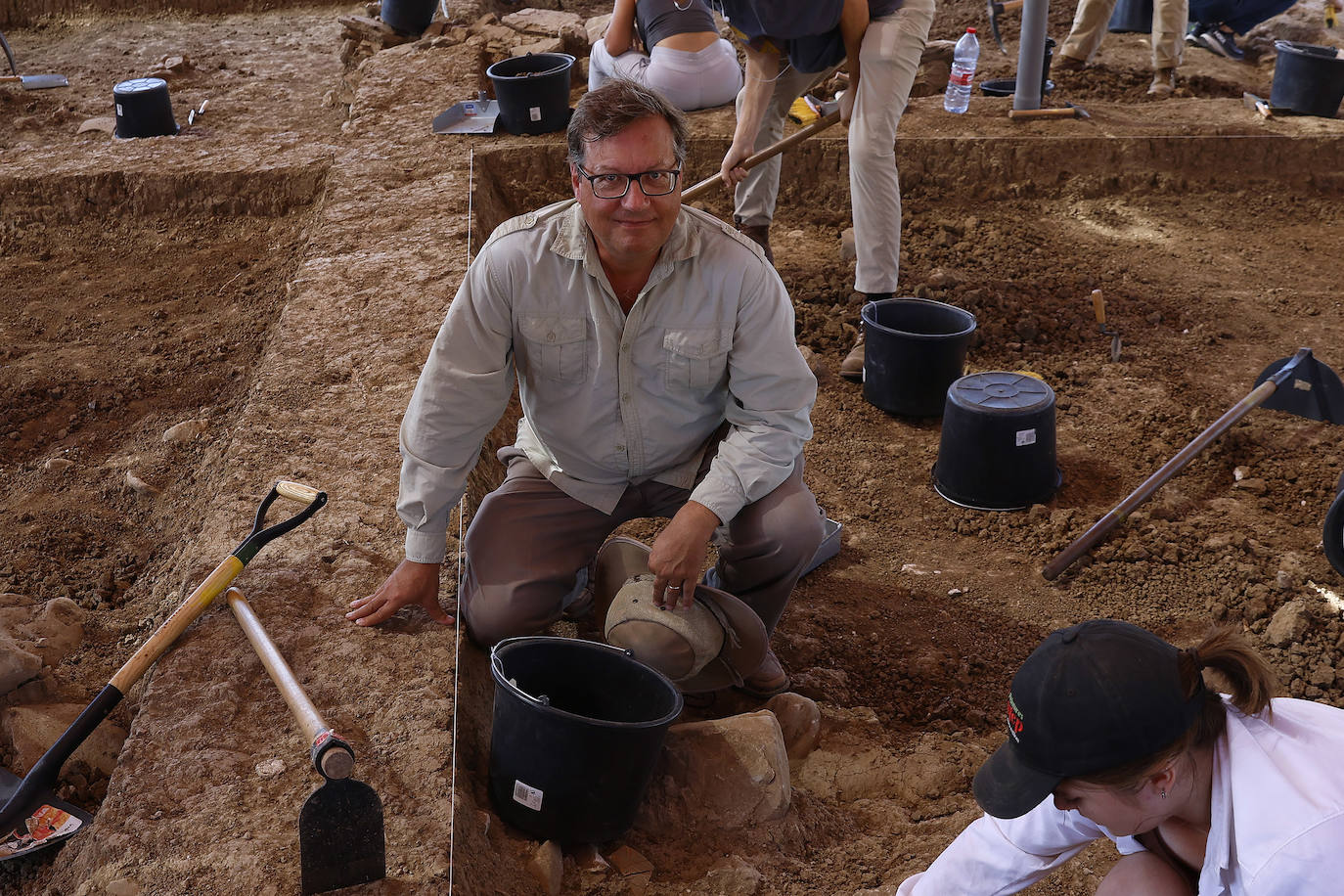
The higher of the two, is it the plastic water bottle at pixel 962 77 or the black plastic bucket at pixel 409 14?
the black plastic bucket at pixel 409 14

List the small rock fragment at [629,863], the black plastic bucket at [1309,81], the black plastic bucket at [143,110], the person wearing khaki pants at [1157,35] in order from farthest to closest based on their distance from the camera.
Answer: the person wearing khaki pants at [1157,35], the black plastic bucket at [143,110], the black plastic bucket at [1309,81], the small rock fragment at [629,863]

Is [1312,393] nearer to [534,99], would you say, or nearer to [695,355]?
[695,355]

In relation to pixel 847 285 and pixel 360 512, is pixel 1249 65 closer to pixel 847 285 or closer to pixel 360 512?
pixel 847 285

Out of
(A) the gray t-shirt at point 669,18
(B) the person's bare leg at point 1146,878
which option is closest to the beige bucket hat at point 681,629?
(B) the person's bare leg at point 1146,878

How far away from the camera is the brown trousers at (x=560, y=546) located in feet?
8.41

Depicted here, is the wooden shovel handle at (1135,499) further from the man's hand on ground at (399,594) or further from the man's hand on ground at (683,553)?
the man's hand on ground at (399,594)

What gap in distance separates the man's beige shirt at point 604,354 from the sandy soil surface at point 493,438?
44 cm

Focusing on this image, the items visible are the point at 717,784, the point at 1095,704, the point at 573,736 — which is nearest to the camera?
the point at 1095,704

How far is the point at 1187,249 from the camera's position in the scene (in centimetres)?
537

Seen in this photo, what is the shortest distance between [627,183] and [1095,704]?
1.37 meters

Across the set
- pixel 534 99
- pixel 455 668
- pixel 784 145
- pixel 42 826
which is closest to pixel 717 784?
pixel 455 668

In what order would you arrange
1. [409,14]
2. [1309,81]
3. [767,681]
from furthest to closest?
[409,14], [1309,81], [767,681]

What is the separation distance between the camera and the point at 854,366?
438cm

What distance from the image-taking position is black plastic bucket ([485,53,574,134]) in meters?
5.68
